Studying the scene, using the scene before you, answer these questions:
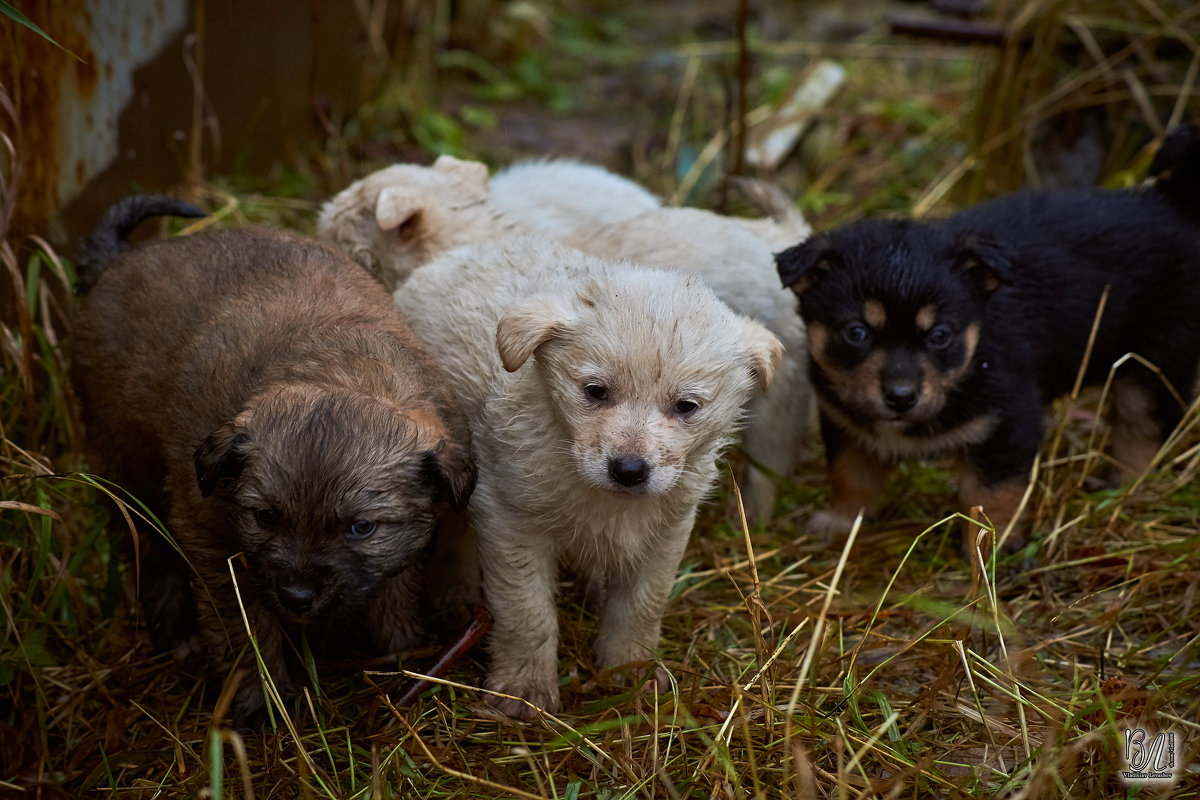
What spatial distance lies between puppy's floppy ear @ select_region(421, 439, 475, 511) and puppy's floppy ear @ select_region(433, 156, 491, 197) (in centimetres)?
270

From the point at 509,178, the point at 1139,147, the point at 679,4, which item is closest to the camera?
the point at 509,178

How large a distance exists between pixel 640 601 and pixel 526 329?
123 centimetres

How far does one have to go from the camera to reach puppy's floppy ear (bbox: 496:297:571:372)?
149 inches

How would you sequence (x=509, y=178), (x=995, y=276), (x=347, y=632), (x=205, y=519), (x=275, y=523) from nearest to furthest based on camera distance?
1. (x=275, y=523)
2. (x=205, y=519)
3. (x=347, y=632)
4. (x=995, y=276)
5. (x=509, y=178)

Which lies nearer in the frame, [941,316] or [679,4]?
[941,316]

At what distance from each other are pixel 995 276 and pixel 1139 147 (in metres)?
3.52

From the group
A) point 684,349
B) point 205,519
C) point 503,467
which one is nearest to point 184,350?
point 205,519

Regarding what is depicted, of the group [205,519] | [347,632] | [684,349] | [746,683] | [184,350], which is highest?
[684,349]

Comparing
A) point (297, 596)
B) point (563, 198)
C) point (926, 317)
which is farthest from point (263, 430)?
point (563, 198)

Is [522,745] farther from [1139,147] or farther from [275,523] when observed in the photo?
[1139,147]

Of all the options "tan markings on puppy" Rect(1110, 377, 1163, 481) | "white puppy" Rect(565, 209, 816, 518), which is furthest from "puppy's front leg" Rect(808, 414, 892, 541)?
"tan markings on puppy" Rect(1110, 377, 1163, 481)

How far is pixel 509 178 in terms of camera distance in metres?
6.77

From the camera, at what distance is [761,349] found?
3969 mm

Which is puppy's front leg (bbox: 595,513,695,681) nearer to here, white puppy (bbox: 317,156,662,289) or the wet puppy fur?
the wet puppy fur
